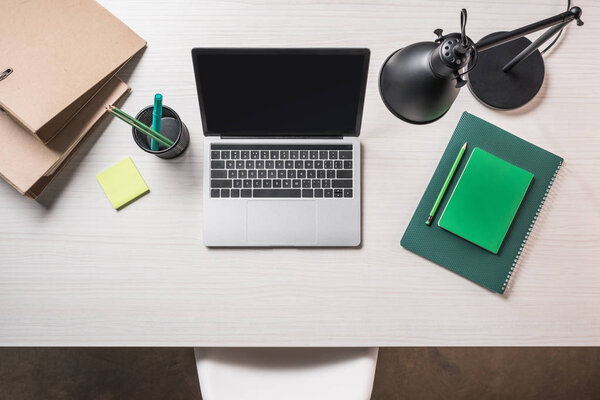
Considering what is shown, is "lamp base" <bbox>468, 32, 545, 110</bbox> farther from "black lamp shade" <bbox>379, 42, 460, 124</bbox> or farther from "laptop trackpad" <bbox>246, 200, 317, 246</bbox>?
"laptop trackpad" <bbox>246, 200, 317, 246</bbox>

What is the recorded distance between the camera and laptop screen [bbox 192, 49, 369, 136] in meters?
0.75

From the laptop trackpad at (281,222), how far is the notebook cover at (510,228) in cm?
20

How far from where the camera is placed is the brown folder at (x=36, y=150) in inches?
33.4

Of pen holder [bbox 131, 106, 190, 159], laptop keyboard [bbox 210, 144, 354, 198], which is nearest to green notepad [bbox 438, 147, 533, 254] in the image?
laptop keyboard [bbox 210, 144, 354, 198]

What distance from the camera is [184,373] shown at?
1.55 metres

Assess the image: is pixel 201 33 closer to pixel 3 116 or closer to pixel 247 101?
pixel 247 101

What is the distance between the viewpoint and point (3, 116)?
869 millimetres

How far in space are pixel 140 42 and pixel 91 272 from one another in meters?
0.50

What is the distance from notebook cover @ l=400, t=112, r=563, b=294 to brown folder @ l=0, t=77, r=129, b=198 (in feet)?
2.33

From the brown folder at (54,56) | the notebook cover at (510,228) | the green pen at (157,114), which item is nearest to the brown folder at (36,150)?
the brown folder at (54,56)

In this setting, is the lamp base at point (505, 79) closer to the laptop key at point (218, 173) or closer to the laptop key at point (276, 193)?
the laptop key at point (276, 193)

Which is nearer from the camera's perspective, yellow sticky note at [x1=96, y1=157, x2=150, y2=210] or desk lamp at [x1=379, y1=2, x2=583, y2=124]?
desk lamp at [x1=379, y1=2, x2=583, y2=124]

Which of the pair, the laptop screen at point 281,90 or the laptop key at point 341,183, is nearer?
the laptop screen at point 281,90

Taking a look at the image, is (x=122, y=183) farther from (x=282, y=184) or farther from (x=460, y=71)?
(x=460, y=71)
